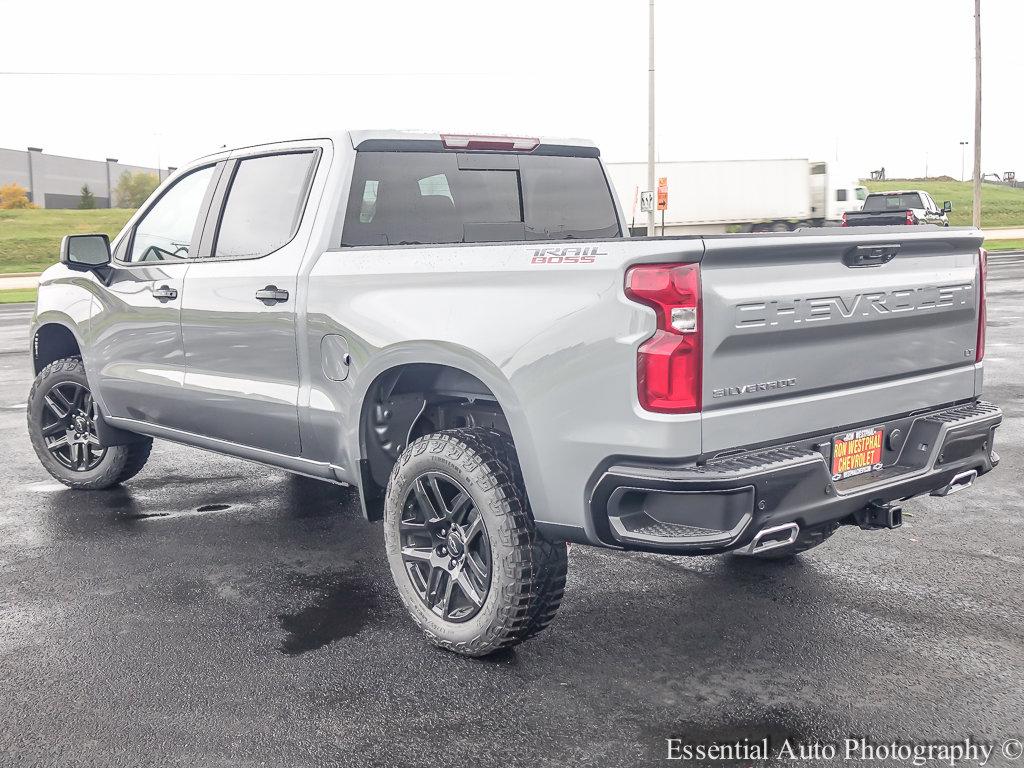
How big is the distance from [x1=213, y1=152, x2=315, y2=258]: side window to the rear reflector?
0.69 meters

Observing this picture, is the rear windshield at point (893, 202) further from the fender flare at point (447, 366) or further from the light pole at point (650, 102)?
the fender flare at point (447, 366)

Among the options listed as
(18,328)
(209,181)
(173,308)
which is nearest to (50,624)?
(173,308)

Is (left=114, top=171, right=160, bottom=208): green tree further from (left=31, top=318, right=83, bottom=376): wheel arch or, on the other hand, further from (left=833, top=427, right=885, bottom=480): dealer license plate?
(left=833, top=427, right=885, bottom=480): dealer license plate

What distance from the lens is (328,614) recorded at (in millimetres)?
4559

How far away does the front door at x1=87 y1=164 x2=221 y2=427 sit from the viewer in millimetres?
5586

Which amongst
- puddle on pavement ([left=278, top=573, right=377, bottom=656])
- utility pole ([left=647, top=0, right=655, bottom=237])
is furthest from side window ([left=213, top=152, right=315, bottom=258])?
utility pole ([left=647, top=0, right=655, bottom=237])

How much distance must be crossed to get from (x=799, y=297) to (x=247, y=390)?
271 centimetres

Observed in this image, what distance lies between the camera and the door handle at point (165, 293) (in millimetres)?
5533

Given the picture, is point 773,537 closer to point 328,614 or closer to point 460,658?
point 460,658

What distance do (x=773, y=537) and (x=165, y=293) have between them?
139 inches

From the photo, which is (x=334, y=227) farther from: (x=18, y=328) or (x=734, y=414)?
Answer: (x=18, y=328)

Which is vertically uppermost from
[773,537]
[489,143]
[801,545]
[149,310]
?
[489,143]

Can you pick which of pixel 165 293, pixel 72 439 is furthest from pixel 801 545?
pixel 72 439

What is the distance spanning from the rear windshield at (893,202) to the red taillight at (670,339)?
117 feet
